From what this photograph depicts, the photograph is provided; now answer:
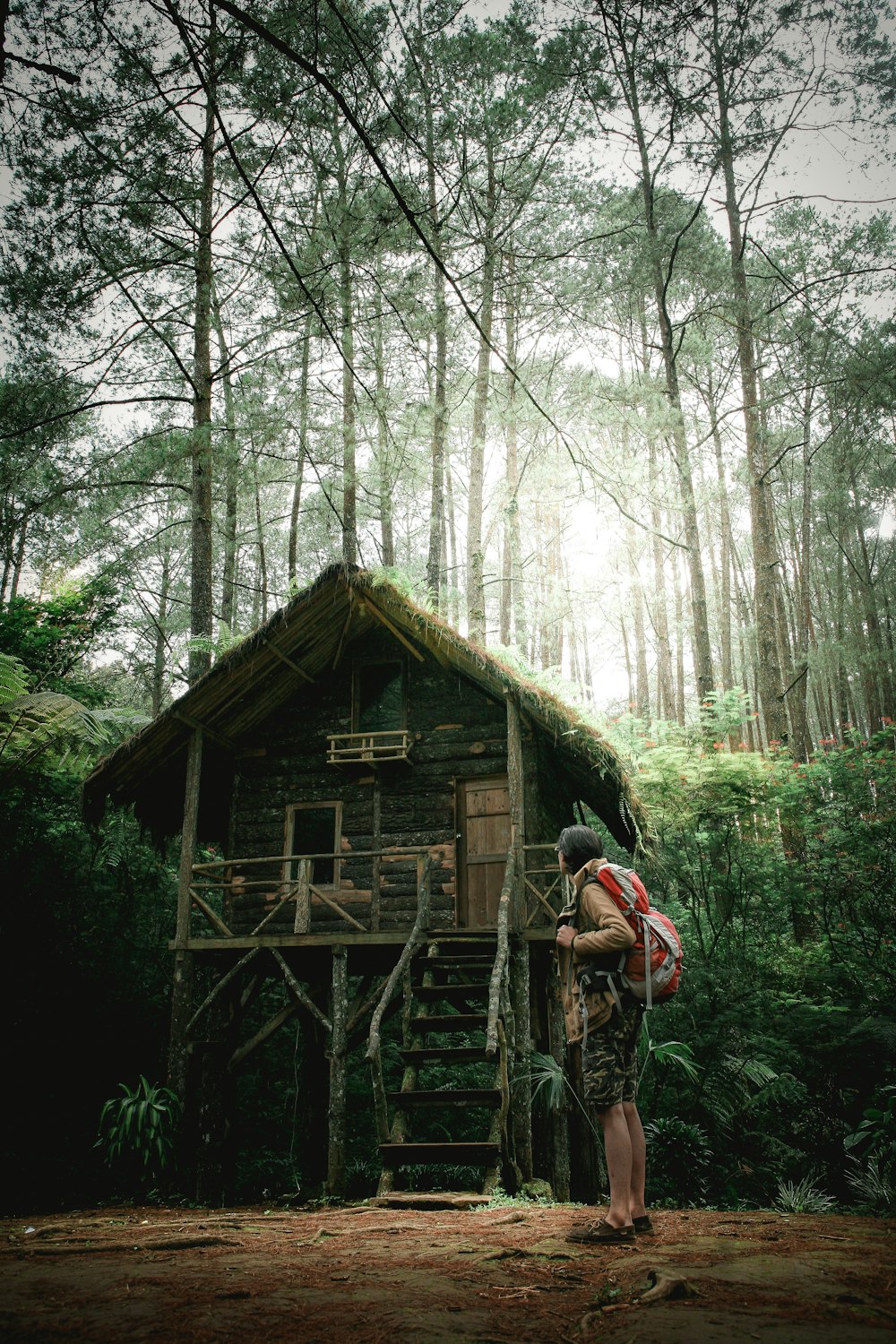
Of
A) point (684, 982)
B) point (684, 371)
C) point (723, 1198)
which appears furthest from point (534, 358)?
point (723, 1198)

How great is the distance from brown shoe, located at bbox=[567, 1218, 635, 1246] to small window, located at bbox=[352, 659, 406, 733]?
885 centimetres

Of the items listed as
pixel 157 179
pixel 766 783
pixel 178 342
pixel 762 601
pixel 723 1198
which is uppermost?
pixel 178 342

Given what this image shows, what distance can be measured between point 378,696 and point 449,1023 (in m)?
5.73

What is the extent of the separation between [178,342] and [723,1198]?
617 inches

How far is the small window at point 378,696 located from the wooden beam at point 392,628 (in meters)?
0.35

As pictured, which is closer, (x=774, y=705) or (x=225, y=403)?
(x=225, y=403)

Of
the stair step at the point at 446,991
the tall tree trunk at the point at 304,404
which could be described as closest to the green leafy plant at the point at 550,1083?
the stair step at the point at 446,991

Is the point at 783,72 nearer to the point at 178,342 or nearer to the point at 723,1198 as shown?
the point at 178,342

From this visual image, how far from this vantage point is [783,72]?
45.5ft

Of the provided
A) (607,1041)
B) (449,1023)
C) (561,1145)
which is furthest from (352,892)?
(607,1041)

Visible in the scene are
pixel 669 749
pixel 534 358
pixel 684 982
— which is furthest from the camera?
pixel 534 358

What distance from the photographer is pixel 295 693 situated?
512 inches

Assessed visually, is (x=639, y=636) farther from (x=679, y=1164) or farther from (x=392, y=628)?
(x=679, y=1164)

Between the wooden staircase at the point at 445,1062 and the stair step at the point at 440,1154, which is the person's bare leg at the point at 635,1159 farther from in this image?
the stair step at the point at 440,1154
